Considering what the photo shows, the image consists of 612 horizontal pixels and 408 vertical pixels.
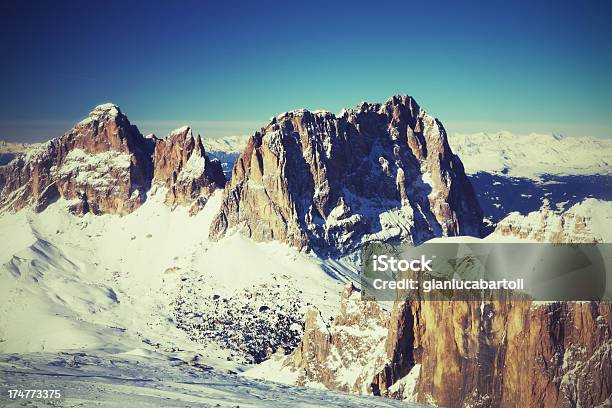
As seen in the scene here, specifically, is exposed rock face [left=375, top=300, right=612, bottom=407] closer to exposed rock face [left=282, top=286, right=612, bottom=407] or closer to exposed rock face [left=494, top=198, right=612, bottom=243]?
exposed rock face [left=282, top=286, right=612, bottom=407]

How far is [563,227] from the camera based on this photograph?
12650 centimetres

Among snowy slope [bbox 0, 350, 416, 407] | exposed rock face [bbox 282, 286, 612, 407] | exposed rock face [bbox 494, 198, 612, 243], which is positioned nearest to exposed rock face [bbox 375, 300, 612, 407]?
exposed rock face [bbox 282, 286, 612, 407]

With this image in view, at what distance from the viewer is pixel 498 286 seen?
368 feet

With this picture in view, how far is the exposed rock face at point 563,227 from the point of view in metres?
123

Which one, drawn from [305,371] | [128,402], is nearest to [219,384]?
[305,371]

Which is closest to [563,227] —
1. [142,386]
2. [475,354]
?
[475,354]

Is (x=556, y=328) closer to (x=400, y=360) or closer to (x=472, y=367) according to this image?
(x=472, y=367)

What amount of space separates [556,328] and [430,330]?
2812 cm

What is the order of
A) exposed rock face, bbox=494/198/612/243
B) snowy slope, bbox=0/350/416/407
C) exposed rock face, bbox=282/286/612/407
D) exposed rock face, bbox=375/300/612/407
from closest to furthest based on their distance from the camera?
1. exposed rock face, bbox=375/300/612/407
2. exposed rock face, bbox=282/286/612/407
3. snowy slope, bbox=0/350/416/407
4. exposed rock face, bbox=494/198/612/243

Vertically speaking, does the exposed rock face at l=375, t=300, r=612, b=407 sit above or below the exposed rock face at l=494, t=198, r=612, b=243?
below

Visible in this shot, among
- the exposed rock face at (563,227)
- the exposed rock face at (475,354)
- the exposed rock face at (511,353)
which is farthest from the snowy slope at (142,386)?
the exposed rock face at (563,227)

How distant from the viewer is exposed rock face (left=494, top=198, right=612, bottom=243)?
123375mm

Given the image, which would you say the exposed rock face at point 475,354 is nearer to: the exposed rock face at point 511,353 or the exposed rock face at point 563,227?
the exposed rock face at point 511,353

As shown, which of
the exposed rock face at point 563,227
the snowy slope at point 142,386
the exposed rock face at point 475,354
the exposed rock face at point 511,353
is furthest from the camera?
the exposed rock face at point 563,227
